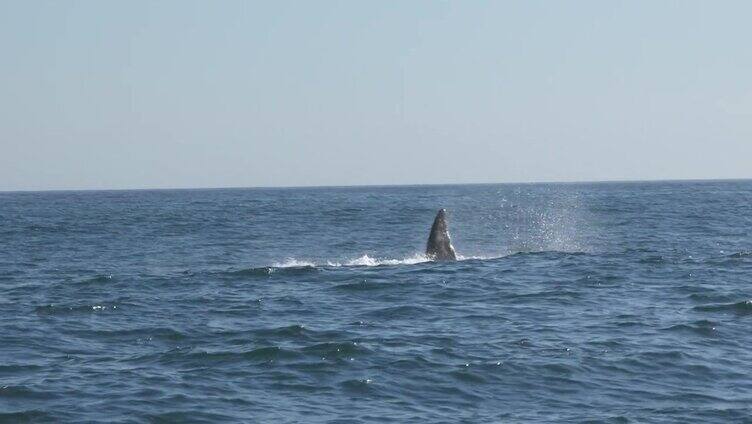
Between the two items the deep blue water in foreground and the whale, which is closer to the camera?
the deep blue water in foreground

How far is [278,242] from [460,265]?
20661 millimetres

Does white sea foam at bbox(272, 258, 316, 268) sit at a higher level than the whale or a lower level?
lower

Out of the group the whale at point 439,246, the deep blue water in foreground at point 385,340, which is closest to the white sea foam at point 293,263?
the deep blue water in foreground at point 385,340

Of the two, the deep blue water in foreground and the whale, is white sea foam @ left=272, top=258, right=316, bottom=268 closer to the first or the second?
the deep blue water in foreground

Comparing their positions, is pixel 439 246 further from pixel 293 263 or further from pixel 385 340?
pixel 385 340

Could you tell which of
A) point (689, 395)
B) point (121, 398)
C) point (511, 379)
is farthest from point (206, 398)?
point (689, 395)

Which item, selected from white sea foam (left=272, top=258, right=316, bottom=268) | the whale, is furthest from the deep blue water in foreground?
white sea foam (left=272, top=258, right=316, bottom=268)

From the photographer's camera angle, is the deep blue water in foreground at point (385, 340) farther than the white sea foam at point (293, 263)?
No

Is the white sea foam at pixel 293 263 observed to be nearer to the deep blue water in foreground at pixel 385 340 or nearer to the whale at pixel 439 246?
the deep blue water in foreground at pixel 385 340

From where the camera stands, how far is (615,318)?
22281mm

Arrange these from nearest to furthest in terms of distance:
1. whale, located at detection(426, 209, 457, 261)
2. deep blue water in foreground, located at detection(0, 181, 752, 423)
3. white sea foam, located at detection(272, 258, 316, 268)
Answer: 1. deep blue water in foreground, located at detection(0, 181, 752, 423)
2. white sea foam, located at detection(272, 258, 316, 268)
3. whale, located at detection(426, 209, 457, 261)

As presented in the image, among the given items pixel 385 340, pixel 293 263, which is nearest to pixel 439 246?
pixel 293 263

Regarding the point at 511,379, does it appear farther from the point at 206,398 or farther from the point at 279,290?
the point at 279,290

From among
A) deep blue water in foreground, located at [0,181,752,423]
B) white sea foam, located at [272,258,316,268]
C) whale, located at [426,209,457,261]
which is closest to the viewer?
deep blue water in foreground, located at [0,181,752,423]
